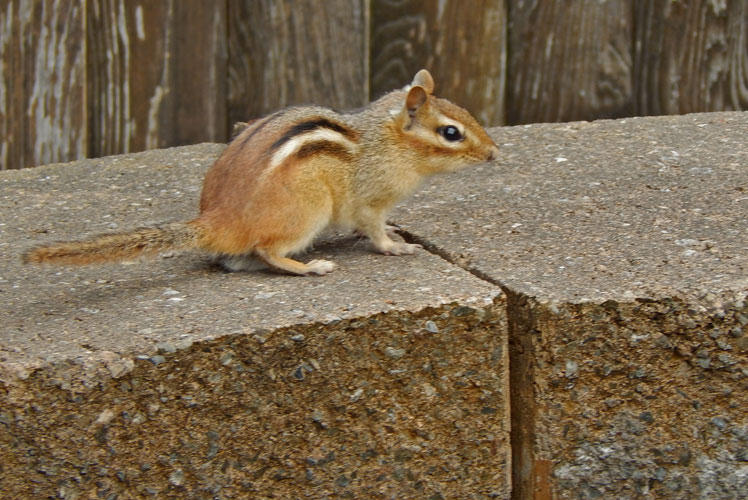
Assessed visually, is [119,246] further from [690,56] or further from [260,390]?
A: [690,56]

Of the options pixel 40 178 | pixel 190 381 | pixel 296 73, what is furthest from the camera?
pixel 296 73

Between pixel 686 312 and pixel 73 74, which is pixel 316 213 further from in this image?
pixel 73 74

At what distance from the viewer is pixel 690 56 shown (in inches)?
214

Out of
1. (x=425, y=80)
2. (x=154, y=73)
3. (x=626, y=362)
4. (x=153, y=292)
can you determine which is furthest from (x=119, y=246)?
(x=154, y=73)

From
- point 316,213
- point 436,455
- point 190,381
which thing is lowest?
point 436,455

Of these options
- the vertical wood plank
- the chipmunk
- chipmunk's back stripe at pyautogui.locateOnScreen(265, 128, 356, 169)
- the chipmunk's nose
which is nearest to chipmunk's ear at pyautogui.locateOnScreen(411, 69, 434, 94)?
the chipmunk

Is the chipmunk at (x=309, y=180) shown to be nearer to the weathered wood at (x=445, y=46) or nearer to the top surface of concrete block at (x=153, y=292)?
the top surface of concrete block at (x=153, y=292)

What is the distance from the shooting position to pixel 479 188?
440 cm

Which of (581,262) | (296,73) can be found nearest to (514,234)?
(581,262)

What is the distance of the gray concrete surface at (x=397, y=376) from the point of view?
2.98 m

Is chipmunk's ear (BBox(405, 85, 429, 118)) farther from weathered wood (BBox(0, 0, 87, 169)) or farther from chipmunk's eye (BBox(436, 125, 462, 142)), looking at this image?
weathered wood (BBox(0, 0, 87, 169))

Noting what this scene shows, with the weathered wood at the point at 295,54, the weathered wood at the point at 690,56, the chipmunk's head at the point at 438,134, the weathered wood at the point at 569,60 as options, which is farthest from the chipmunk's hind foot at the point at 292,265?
the weathered wood at the point at 690,56

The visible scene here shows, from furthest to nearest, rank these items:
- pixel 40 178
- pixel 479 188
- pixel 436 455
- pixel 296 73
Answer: pixel 296 73, pixel 40 178, pixel 479 188, pixel 436 455

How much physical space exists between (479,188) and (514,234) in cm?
58
